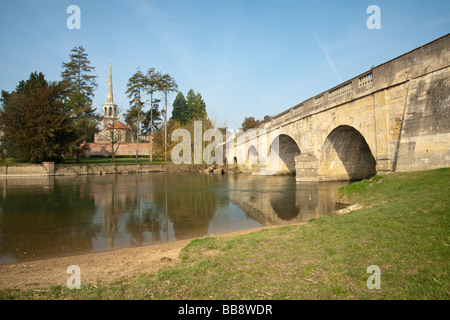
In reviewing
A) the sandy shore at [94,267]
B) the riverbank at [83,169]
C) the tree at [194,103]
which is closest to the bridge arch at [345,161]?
the sandy shore at [94,267]

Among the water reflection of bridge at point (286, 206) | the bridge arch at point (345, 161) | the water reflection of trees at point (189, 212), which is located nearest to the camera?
the water reflection of trees at point (189, 212)

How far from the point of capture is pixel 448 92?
395 inches

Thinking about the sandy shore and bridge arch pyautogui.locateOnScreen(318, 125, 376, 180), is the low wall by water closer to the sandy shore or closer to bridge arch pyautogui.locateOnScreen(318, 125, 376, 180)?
bridge arch pyautogui.locateOnScreen(318, 125, 376, 180)

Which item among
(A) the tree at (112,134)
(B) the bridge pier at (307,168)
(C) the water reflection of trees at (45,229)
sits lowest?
(C) the water reflection of trees at (45,229)

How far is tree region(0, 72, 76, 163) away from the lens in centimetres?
3862

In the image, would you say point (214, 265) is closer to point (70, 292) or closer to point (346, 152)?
point (70, 292)

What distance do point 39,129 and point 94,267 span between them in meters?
40.5

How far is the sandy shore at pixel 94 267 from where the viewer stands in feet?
15.6

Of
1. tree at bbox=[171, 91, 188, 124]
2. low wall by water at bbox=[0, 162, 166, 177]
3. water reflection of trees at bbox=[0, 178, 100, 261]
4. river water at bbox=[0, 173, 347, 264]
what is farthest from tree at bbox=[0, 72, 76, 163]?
tree at bbox=[171, 91, 188, 124]

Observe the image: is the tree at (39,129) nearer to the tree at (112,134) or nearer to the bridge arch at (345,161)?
the tree at (112,134)

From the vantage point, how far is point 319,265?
418cm

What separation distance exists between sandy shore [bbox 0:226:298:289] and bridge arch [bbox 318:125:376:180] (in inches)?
631

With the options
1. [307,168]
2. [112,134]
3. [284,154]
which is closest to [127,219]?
[307,168]

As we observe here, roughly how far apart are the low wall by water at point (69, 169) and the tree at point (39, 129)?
1.77 metres
